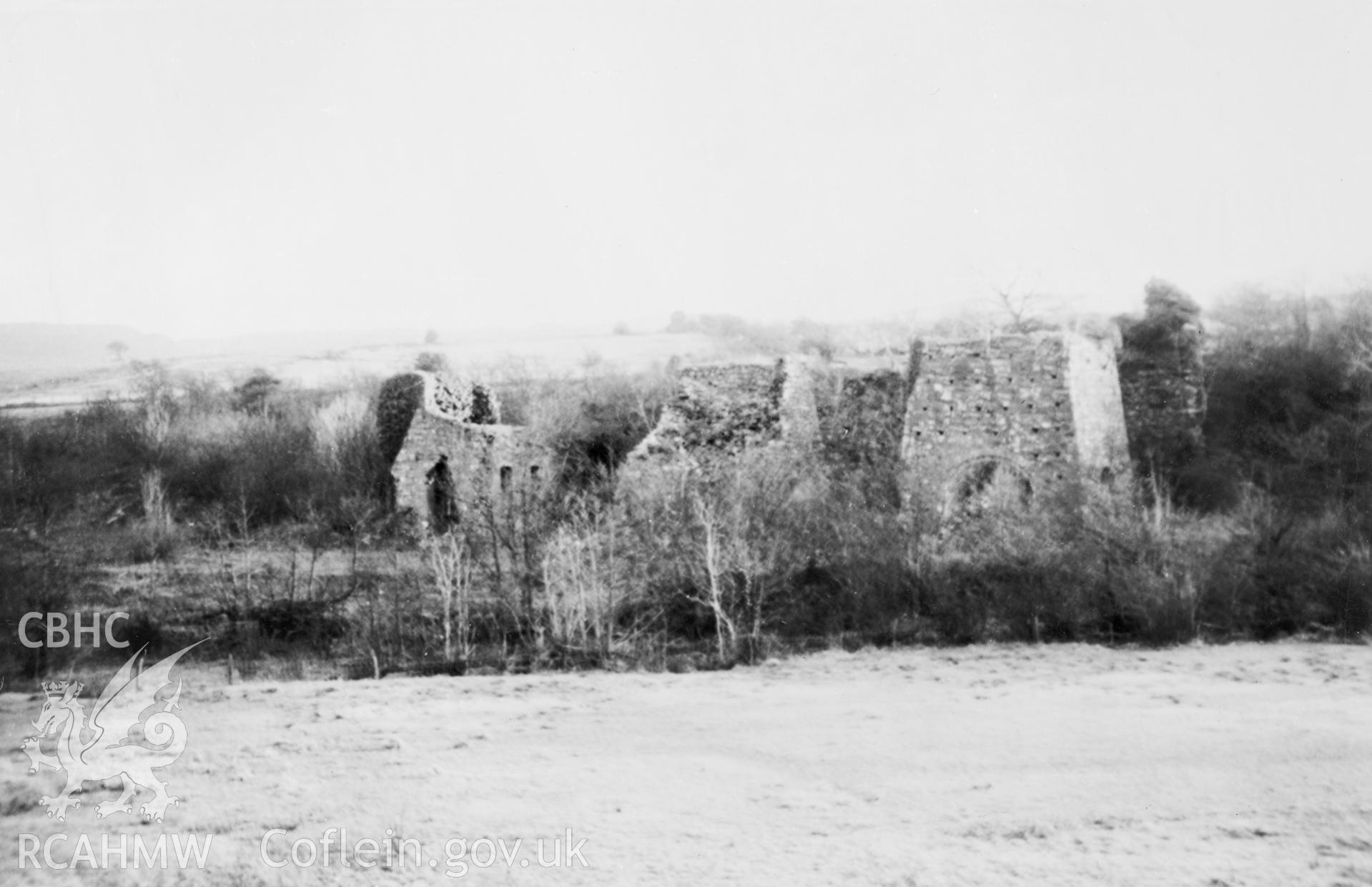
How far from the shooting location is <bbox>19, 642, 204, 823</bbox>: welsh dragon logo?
301 inches

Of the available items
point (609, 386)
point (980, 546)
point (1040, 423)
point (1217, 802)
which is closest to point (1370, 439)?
point (1040, 423)

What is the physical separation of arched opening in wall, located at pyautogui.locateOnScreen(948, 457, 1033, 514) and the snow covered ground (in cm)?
324

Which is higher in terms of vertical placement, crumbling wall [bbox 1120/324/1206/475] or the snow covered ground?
crumbling wall [bbox 1120/324/1206/475]

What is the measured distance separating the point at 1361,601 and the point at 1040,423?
14.8 ft

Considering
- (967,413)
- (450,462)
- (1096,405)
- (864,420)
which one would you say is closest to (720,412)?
(864,420)

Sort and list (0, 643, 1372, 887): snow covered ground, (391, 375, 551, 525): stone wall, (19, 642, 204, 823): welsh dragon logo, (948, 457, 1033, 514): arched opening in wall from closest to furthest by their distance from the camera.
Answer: (0, 643, 1372, 887): snow covered ground
(19, 642, 204, 823): welsh dragon logo
(948, 457, 1033, 514): arched opening in wall
(391, 375, 551, 525): stone wall

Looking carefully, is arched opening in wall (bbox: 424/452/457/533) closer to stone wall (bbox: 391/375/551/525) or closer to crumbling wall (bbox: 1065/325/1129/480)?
stone wall (bbox: 391/375/551/525)

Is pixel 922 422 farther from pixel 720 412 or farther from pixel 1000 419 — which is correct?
pixel 720 412

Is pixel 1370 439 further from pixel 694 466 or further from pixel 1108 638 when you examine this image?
pixel 694 466

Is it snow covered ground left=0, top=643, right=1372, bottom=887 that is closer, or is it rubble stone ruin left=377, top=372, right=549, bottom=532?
snow covered ground left=0, top=643, right=1372, bottom=887

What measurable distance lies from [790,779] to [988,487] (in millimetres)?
7638

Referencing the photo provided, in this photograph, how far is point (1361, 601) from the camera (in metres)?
12.7

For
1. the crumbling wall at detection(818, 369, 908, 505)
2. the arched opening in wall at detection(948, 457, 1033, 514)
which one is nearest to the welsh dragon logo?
the arched opening in wall at detection(948, 457, 1033, 514)

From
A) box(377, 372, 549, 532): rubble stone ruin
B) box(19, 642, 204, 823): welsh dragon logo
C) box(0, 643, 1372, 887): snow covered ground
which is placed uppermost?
box(377, 372, 549, 532): rubble stone ruin
